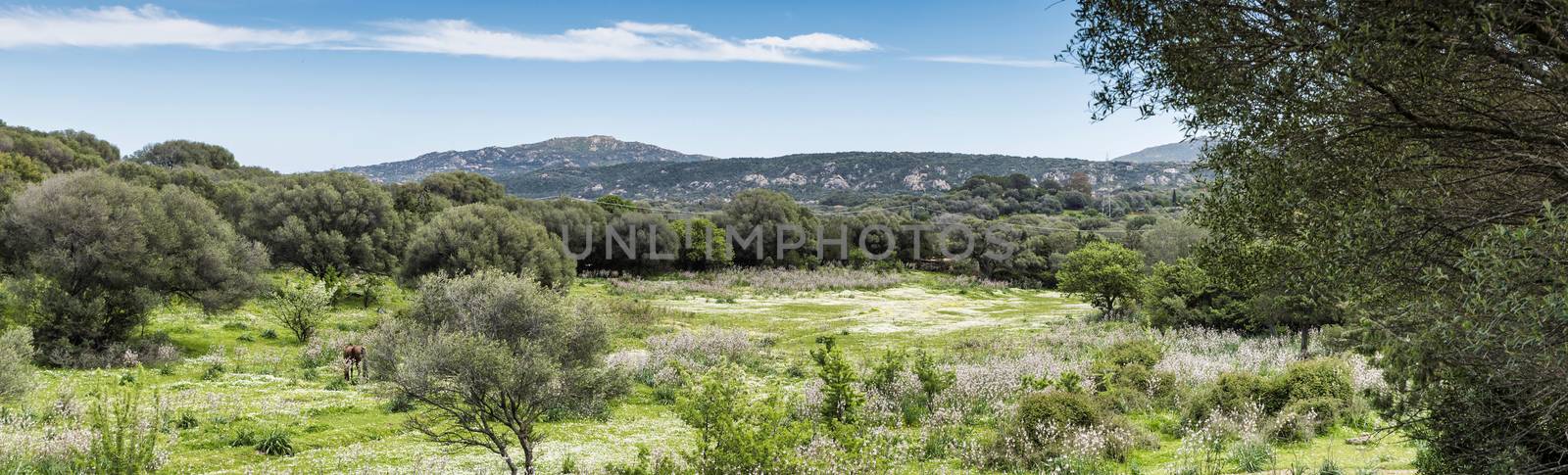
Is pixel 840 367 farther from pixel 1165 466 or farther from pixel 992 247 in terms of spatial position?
pixel 992 247

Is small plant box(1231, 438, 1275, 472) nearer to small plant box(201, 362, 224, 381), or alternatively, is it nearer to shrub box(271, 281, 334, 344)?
small plant box(201, 362, 224, 381)

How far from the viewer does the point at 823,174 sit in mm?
174875

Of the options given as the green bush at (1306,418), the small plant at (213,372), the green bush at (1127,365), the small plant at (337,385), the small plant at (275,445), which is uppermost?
the green bush at (1306,418)

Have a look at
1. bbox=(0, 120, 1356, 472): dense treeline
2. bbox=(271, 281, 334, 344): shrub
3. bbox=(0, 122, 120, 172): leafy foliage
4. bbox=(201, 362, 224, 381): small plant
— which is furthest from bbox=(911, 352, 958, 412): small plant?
bbox=(0, 122, 120, 172): leafy foliage

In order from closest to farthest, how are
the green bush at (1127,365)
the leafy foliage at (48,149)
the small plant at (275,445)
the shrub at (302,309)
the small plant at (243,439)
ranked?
1. the small plant at (275,445)
2. the small plant at (243,439)
3. the green bush at (1127,365)
4. the shrub at (302,309)
5. the leafy foliage at (48,149)

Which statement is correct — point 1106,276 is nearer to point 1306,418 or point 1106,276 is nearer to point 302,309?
point 1306,418

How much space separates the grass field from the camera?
11.3 meters

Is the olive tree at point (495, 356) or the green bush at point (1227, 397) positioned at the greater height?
the olive tree at point (495, 356)

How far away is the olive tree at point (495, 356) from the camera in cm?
964

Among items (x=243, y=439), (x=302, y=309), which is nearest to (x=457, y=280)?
(x=243, y=439)

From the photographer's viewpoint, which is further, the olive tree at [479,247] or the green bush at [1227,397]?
the olive tree at [479,247]

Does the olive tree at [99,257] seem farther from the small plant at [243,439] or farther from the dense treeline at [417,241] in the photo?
the small plant at [243,439]

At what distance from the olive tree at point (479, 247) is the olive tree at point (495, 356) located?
22.1 m

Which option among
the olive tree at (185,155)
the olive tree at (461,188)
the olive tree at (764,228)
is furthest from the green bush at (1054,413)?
the olive tree at (185,155)
